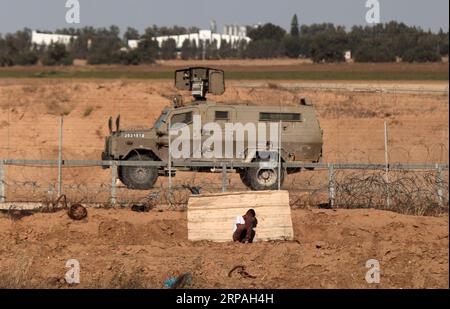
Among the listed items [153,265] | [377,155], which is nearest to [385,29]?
[377,155]

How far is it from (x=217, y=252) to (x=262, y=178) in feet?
15.9

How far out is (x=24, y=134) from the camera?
3378 cm

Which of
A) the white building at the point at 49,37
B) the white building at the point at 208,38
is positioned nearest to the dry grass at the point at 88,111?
the white building at the point at 208,38

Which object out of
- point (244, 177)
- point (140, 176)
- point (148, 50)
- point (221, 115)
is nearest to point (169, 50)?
point (148, 50)

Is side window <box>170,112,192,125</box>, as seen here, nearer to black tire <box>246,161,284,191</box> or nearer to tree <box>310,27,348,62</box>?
black tire <box>246,161,284,191</box>

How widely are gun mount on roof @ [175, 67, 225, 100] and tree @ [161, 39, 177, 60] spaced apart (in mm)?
20132

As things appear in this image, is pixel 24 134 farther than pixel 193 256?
Yes

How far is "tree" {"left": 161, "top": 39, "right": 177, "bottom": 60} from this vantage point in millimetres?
46000

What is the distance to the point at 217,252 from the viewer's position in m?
16.2

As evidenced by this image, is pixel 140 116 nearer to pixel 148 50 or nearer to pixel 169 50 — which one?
pixel 169 50

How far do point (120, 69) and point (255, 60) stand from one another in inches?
284

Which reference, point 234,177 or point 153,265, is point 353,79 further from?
point 153,265

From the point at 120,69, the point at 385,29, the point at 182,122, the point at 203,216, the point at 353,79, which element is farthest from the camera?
the point at 120,69

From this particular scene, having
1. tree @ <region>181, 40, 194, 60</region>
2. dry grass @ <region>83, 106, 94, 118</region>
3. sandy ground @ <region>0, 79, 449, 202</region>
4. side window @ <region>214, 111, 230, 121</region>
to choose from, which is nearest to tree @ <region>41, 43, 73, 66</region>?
sandy ground @ <region>0, 79, 449, 202</region>
